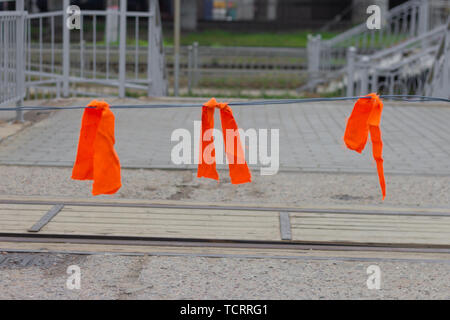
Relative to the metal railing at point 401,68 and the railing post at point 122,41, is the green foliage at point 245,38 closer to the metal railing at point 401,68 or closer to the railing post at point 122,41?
the metal railing at point 401,68

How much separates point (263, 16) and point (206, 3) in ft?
7.14

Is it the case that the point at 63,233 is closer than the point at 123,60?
Yes

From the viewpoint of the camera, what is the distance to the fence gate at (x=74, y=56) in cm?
938

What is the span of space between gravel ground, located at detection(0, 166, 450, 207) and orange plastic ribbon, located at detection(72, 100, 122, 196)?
4.71 feet

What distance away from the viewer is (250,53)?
18.7m

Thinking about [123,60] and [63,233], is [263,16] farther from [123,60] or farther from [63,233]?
[63,233]

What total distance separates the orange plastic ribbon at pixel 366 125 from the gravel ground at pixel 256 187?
4.73 feet

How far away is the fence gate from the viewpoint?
9.38 m

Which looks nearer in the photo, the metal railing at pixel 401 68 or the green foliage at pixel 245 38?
the metal railing at pixel 401 68

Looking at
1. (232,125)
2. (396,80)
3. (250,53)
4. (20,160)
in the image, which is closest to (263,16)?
(250,53)

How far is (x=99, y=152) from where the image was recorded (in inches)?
193

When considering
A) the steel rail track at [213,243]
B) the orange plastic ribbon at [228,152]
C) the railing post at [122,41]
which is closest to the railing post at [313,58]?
the railing post at [122,41]

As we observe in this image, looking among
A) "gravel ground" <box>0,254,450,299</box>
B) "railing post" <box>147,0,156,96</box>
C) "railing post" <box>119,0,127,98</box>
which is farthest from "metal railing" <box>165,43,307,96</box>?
"gravel ground" <box>0,254,450,299</box>

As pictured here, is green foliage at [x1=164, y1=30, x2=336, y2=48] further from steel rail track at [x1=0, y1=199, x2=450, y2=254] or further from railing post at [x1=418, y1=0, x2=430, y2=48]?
steel rail track at [x1=0, y1=199, x2=450, y2=254]
